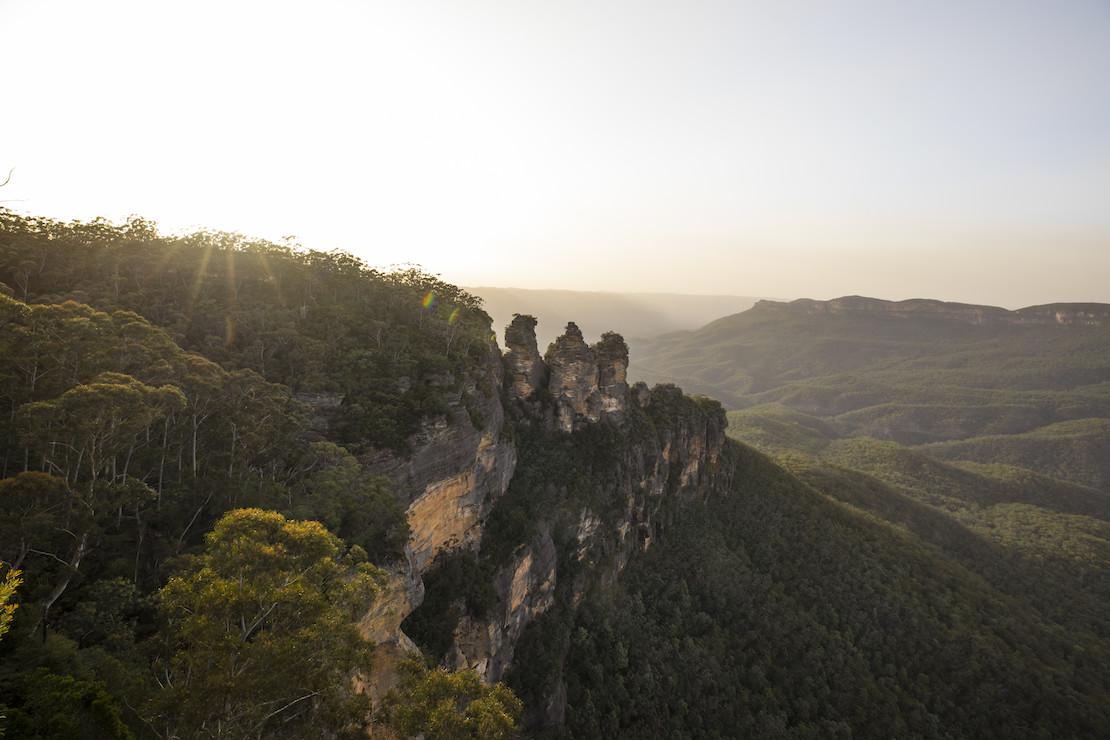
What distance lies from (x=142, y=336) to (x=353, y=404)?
10.0m

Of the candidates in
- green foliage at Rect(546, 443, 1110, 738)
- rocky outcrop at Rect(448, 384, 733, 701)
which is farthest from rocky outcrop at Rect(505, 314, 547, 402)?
green foliage at Rect(546, 443, 1110, 738)

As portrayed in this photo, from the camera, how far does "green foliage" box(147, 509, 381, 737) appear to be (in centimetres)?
865

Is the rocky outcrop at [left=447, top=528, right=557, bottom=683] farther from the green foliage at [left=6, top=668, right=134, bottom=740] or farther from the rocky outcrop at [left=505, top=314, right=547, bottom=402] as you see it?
the green foliage at [left=6, top=668, right=134, bottom=740]

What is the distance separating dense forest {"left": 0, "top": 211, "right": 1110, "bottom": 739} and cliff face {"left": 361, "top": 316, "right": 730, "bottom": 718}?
0.54 metres

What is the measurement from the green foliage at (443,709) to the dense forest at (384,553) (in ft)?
0.29

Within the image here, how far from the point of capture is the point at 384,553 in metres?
20.7

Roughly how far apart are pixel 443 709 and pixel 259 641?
4.41 metres

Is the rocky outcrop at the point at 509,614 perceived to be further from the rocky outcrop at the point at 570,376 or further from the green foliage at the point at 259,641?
the green foliage at the point at 259,641

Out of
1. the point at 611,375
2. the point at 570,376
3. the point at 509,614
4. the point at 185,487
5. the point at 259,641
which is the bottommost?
the point at 509,614

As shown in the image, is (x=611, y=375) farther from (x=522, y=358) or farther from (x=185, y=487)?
(x=185, y=487)

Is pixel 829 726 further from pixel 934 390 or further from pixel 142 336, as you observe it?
pixel 934 390

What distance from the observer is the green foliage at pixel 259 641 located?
865cm

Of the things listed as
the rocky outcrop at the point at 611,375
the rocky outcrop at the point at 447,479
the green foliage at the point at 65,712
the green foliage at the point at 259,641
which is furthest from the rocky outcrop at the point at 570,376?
the green foliage at the point at 65,712

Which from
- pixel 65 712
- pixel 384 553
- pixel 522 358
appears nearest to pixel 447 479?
pixel 384 553
